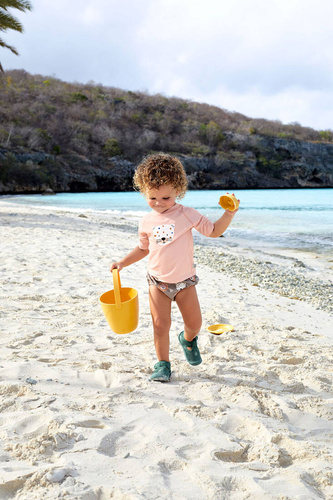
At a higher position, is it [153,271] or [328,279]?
[153,271]

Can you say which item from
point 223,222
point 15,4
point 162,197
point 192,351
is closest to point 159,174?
point 162,197

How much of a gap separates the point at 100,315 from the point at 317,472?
247 centimetres

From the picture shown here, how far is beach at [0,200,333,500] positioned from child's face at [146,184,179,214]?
1039 millimetres

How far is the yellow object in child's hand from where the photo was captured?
2252 mm

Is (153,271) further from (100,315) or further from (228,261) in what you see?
(228,261)

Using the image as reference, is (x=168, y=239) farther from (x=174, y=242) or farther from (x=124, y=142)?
(x=124, y=142)

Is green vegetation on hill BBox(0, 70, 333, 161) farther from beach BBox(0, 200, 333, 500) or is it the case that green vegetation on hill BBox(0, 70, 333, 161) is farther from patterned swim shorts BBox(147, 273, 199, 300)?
patterned swim shorts BBox(147, 273, 199, 300)

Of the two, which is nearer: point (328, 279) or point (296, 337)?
point (296, 337)

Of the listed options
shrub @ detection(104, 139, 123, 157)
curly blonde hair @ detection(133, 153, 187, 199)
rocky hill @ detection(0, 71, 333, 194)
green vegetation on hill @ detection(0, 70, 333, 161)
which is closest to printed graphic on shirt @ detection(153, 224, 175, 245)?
curly blonde hair @ detection(133, 153, 187, 199)

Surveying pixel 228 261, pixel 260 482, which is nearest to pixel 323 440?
pixel 260 482

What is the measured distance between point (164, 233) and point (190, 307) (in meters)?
0.46

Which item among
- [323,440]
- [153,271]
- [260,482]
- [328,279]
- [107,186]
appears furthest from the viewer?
[107,186]

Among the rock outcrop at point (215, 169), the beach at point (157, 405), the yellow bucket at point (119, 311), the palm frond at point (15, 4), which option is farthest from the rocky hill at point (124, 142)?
the yellow bucket at point (119, 311)

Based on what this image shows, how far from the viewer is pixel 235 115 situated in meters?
78.4
